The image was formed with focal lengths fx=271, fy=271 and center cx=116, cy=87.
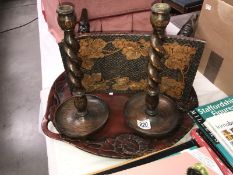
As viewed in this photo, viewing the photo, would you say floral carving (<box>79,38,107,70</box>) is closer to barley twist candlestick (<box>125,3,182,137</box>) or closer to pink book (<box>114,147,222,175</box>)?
barley twist candlestick (<box>125,3,182,137</box>)

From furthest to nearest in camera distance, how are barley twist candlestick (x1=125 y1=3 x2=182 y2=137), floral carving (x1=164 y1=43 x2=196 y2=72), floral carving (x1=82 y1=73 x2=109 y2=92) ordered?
floral carving (x1=82 y1=73 x2=109 y2=92), floral carving (x1=164 y1=43 x2=196 y2=72), barley twist candlestick (x1=125 y1=3 x2=182 y2=137)

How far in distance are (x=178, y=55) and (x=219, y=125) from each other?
7.6 inches

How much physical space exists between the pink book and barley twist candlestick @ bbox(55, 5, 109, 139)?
15cm

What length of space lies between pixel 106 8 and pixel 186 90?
1.12 feet

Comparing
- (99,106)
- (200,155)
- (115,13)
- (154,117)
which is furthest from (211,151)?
(115,13)

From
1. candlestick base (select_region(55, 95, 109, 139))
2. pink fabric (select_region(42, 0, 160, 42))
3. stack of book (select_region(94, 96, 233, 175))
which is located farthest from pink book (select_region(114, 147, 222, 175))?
pink fabric (select_region(42, 0, 160, 42))

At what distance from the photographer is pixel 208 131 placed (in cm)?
61

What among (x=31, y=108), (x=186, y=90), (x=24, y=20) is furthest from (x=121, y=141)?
(x=24, y=20)

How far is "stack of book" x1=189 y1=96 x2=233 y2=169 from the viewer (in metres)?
0.57

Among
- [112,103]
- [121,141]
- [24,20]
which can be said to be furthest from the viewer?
[24,20]

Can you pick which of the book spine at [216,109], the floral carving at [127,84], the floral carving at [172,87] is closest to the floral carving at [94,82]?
the floral carving at [127,84]

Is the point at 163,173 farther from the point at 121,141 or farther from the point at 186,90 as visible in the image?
the point at 186,90

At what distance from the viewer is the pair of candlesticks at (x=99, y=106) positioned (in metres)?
0.56

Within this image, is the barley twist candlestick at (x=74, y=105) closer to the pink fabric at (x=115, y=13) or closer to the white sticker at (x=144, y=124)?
the white sticker at (x=144, y=124)
